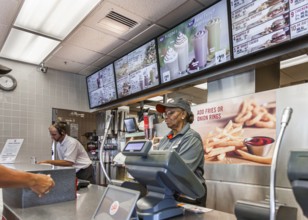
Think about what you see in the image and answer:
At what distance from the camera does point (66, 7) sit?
2902mm

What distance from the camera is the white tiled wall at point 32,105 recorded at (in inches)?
173

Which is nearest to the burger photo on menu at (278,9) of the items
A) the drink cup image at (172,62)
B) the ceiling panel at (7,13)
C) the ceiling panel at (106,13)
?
the drink cup image at (172,62)

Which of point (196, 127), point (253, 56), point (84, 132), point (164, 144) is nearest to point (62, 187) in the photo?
point (164, 144)

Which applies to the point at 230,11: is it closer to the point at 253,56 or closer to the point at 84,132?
the point at 253,56

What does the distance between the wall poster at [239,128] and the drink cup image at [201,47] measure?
487 mm

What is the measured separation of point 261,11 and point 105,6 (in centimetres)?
162

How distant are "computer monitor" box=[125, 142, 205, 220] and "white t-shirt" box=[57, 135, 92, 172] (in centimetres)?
218

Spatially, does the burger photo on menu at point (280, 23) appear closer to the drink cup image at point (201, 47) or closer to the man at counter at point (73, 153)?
the drink cup image at point (201, 47)

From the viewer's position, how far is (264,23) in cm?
226

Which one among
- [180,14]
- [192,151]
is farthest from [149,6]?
[192,151]

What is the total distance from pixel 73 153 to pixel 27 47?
1957 millimetres

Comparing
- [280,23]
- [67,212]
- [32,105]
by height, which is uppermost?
[280,23]

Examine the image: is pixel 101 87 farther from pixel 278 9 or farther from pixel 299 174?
pixel 299 174

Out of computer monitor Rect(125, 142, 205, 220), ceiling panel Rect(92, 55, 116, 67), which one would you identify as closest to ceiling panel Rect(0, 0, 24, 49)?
ceiling panel Rect(92, 55, 116, 67)
